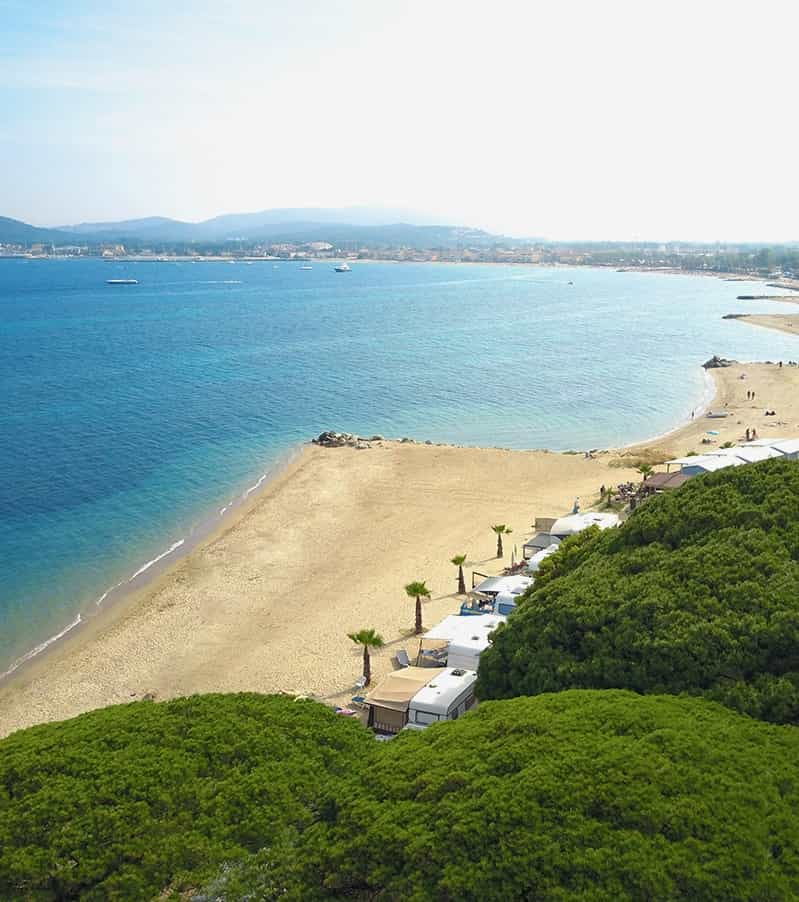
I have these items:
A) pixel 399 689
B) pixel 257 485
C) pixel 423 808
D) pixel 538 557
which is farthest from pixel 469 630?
pixel 257 485

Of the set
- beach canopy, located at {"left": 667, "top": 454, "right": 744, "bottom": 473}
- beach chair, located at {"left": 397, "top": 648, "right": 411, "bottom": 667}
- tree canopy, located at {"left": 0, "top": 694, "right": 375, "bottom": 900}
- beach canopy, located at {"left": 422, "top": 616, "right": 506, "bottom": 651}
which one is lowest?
beach chair, located at {"left": 397, "top": 648, "right": 411, "bottom": 667}

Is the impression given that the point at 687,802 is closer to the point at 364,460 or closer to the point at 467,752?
the point at 467,752

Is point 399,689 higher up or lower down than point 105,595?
higher up

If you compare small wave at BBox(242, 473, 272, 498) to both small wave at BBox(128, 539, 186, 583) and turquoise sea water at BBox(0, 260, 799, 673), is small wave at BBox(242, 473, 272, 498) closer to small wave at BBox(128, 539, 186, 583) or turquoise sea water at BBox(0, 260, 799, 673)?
turquoise sea water at BBox(0, 260, 799, 673)

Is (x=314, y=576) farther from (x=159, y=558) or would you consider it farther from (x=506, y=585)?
(x=506, y=585)

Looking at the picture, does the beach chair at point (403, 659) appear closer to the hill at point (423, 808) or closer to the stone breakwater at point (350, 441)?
the hill at point (423, 808)

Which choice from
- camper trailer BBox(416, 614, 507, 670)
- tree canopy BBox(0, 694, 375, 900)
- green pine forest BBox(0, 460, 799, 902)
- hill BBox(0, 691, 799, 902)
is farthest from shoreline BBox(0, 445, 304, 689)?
hill BBox(0, 691, 799, 902)

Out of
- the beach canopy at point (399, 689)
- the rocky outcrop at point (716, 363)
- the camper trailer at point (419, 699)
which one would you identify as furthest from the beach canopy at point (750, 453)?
the rocky outcrop at point (716, 363)
